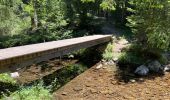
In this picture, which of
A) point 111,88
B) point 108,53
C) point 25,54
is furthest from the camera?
point 108,53

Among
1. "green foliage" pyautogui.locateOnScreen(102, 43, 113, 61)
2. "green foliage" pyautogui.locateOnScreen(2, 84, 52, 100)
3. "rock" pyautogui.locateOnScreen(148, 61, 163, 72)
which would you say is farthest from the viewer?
"green foliage" pyautogui.locateOnScreen(102, 43, 113, 61)

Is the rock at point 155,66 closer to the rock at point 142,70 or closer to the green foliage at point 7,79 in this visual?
the rock at point 142,70

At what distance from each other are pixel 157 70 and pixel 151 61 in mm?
710

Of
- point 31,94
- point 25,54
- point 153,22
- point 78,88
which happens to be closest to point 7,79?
point 78,88

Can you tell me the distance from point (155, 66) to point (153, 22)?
2426mm

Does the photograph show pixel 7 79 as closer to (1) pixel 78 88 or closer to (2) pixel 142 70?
(1) pixel 78 88

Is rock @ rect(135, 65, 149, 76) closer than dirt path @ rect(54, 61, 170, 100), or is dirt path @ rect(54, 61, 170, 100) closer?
dirt path @ rect(54, 61, 170, 100)

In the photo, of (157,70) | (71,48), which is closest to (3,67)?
(71,48)

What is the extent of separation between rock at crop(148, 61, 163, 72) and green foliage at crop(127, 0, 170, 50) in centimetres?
93

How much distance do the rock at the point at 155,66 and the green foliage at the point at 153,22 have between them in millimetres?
927

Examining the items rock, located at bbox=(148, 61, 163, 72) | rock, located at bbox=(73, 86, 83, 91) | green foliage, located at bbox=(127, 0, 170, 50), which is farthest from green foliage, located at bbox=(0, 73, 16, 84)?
green foliage, located at bbox=(127, 0, 170, 50)

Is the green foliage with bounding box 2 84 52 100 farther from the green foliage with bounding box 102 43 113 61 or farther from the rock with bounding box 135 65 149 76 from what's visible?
the green foliage with bounding box 102 43 113 61

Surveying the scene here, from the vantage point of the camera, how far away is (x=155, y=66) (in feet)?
42.6

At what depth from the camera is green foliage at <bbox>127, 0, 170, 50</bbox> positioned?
13.4 m
